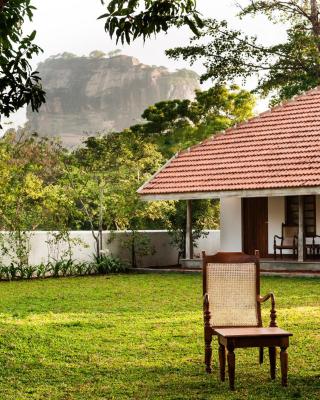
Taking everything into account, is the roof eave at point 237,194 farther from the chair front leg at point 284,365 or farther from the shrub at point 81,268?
the chair front leg at point 284,365

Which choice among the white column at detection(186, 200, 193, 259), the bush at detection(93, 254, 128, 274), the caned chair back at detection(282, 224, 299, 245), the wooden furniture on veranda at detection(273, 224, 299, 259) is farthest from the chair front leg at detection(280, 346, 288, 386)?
the bush at detection(93, 254, 128, 274)

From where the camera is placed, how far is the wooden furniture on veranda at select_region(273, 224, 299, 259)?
79.9ft

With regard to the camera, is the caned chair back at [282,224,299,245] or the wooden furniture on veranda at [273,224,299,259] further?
the caned chair back at [282,224,299,245]

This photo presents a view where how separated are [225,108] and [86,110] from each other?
5982cm

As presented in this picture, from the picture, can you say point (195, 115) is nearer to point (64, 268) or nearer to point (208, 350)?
point (64, 268)

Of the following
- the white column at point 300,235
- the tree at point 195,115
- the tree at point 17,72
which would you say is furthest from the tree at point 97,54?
the tree at point 17,72

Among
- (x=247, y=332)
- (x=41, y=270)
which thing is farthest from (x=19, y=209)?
(x=247, y=332)

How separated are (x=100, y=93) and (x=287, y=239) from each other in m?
88.1

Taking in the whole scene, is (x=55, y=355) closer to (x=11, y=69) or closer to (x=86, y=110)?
(x=11, y=69)

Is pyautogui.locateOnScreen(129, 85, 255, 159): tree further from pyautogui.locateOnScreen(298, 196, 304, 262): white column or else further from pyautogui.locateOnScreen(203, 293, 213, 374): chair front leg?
pyautogui.locateOnScreen(203, 293, 213, 374): chair front leg

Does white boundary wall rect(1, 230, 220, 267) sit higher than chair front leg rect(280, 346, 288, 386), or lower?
higher

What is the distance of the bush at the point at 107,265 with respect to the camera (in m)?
25.6

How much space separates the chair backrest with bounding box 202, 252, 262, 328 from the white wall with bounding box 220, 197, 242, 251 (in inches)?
654

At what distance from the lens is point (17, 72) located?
8680 mm
